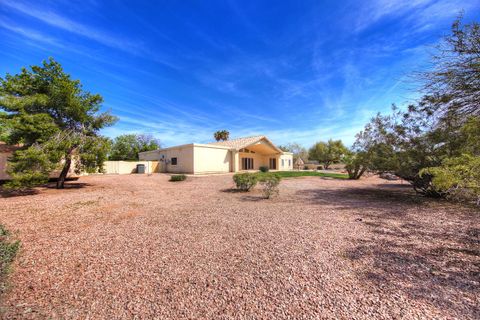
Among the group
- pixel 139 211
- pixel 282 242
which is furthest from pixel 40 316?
pixel 139 211

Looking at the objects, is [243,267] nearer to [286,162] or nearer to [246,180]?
[246,180]

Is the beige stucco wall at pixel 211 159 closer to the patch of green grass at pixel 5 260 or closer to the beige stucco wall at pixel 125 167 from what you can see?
the beige stucco wall at pixel 125 167

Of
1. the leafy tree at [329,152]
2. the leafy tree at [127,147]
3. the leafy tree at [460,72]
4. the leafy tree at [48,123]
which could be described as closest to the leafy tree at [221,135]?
the leafy tree at [127,147]

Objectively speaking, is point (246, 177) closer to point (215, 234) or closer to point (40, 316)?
point (215, 234)

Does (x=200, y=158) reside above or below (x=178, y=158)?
below

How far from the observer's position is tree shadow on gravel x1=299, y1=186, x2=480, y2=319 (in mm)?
2270

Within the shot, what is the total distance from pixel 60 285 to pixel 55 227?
2963 mm

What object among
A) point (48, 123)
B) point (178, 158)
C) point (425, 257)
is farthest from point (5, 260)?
point (178, 158)

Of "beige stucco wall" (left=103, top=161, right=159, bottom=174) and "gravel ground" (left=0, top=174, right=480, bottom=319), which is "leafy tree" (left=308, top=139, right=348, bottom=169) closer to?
"beige stucco wall" (left=103, top=161, right=159, bottom=174)

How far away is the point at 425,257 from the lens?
10.4 feet

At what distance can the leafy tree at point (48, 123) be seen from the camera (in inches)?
320

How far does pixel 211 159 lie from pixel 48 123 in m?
14.3

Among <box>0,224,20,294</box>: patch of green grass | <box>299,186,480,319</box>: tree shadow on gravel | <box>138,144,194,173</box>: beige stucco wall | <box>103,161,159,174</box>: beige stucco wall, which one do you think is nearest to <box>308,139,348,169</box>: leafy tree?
<box>138,144,194,173</box>: beige stucco wall

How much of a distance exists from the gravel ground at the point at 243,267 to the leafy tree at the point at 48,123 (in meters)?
4.08
